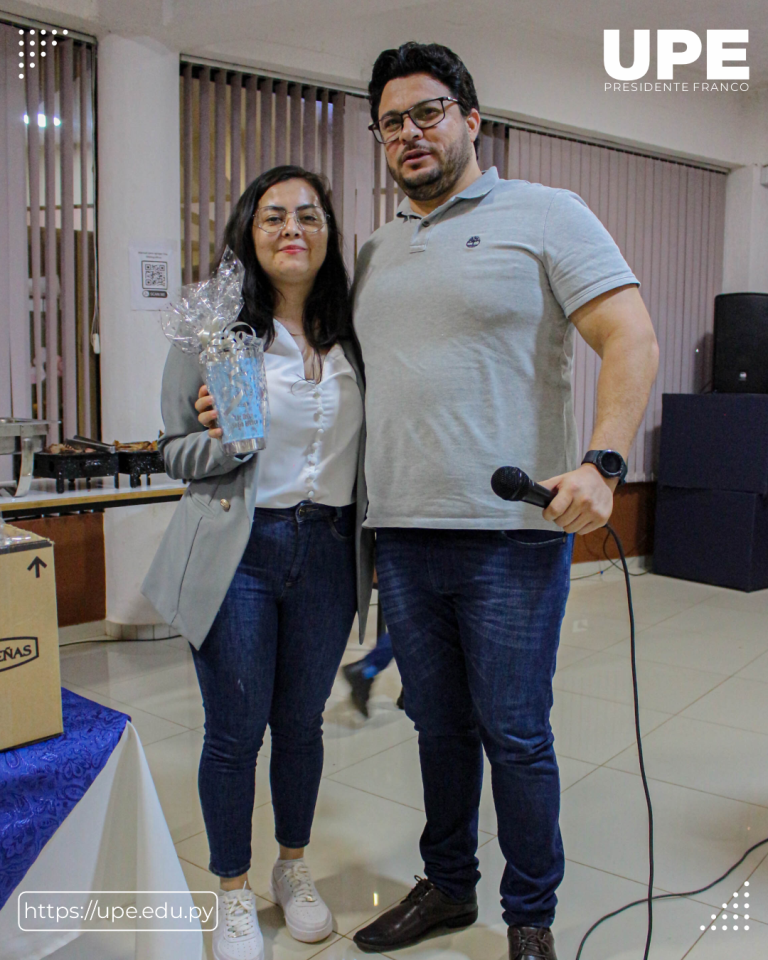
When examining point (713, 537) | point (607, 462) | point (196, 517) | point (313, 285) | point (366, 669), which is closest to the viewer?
point (607, 462)

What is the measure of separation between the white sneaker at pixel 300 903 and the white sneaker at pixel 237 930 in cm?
11

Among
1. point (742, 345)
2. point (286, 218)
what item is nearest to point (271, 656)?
point (286, 218)

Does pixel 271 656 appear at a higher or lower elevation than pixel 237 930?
higher

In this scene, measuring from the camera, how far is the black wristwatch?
50.9 inches

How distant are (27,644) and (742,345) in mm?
5109

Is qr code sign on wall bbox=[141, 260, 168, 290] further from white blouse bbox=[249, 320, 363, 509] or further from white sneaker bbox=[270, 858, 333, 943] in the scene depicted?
white sneaker bbox=[270, 858, 333, 943]

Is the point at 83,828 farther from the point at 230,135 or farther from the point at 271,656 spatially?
the point at 230,135

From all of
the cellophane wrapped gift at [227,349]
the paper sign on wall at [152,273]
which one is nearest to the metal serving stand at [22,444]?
Result: the paper sign on wall at [152,273]

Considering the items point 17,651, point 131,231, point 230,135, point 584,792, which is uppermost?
point 230,135

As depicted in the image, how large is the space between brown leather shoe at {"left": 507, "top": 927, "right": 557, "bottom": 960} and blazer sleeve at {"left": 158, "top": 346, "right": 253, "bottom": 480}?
97 cm

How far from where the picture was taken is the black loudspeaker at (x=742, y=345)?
523 cm

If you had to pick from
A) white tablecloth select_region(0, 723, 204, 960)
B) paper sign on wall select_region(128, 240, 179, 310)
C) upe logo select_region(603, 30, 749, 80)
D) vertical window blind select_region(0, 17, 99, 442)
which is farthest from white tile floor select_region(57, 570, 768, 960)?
upe logo select_region(603, 30, 749, 80)

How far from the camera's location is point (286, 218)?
1578 mm

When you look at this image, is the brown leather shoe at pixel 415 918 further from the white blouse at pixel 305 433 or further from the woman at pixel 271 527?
the white blouse at pixel 305 433
